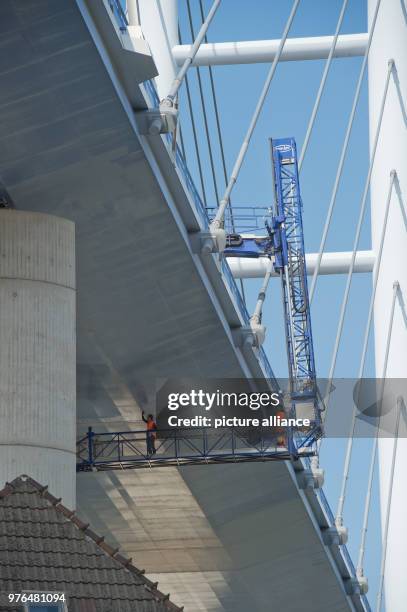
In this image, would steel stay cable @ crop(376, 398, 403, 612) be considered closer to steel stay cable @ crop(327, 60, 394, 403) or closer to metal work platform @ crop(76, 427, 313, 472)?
steel stay cable @ crop(327, 60, 394, 403)

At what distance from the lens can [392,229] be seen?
5700 cm

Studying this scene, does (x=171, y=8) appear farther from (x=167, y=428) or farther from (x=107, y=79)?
(x=107, y=79)

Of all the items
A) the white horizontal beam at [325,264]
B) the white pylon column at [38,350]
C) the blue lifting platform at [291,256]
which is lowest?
the white pylon column at [38,350]

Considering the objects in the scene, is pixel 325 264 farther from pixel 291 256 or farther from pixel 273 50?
pixel 291 256

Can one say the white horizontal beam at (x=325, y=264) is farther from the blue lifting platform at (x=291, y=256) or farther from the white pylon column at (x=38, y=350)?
the white pylon column at (x=38, y=350)

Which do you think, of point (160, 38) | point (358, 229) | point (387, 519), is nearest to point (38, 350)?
point (358, 229)

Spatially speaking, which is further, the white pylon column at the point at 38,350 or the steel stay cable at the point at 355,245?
the steel stay cable at the point at 355,245

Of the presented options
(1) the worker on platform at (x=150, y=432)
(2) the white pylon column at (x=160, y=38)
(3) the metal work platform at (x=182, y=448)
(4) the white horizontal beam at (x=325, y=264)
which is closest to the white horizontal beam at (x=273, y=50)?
(2) the white pylon column at (x=160, y=38)

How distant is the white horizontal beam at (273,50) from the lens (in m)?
57.8

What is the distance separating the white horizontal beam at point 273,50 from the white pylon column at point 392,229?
90 cm

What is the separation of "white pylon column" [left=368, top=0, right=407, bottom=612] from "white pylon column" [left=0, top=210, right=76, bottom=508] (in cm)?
2416

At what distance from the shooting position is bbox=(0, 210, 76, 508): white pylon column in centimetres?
3152

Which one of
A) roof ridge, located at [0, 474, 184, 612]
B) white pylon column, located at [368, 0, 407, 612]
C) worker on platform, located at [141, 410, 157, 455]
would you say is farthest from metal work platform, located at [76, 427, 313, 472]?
roof ridge, located at [0, 474, 184, 612]

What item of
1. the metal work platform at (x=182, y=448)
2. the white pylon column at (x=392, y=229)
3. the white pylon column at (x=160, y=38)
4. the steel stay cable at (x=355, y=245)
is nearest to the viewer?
the metal work platform at (x=182, y=448)
